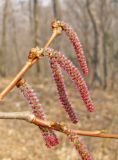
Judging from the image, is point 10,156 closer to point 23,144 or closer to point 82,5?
point 23,144

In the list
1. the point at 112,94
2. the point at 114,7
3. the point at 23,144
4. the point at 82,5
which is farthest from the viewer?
the point at 82,5

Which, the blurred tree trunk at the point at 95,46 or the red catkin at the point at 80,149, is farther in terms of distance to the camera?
the blurred tree trunk at the point at 95,46

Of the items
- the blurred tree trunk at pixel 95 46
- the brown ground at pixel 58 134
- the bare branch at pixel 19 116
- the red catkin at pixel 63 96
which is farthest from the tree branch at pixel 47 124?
the blurred tree trunk at pixel 95 46

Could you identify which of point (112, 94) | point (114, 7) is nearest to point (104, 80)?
point (112, 94)

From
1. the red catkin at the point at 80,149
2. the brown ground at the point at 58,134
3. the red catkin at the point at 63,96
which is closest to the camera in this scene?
the red catkin at the point at 80,149

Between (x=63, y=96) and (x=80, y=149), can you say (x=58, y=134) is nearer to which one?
(x=63, y=96)

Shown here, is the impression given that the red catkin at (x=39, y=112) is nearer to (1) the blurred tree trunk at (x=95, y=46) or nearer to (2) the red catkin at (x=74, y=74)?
(2) the red catkin at (x=74, y=74)

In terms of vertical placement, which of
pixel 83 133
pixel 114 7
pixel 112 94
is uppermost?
pixel 114 7
